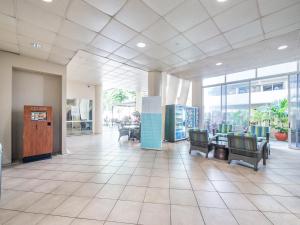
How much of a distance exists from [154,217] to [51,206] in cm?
155

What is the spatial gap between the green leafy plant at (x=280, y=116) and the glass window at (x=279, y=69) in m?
1.93

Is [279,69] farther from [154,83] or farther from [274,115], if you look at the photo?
[154,83]

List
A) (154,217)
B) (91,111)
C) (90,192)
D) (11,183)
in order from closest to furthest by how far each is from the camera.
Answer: (154,217)
(90,192)
(11,183)
(91,111)

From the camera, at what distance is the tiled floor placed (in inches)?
83.0

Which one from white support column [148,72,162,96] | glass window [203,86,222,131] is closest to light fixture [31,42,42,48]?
white support column [148,72,162,96]

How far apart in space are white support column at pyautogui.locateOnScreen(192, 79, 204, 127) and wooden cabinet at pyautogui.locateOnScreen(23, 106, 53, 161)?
7583mm

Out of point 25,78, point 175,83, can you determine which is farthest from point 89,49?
point 175,83

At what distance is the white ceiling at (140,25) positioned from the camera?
2646mm

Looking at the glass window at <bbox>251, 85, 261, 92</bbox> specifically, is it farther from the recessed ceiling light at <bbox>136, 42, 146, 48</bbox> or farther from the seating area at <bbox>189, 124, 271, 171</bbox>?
the recessed ceiling light at <bbox>136, 42, 146, 48</bbox>

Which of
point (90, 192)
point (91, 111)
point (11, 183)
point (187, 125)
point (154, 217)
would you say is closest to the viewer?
point (154, 217)

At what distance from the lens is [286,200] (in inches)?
101

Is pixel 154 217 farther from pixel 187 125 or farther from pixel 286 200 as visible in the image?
pixel 187 125

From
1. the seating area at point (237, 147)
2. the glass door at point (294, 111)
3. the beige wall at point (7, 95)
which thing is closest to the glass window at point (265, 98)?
the glass door at point (294, 111)

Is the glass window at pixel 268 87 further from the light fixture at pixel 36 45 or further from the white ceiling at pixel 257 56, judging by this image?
the light fixture at pixel 36 45
